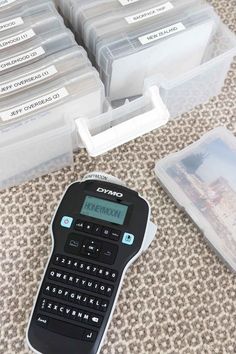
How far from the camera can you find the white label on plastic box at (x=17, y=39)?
1.51ft

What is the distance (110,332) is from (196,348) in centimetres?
8

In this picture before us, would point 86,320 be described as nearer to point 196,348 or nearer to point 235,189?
→ point 196,348

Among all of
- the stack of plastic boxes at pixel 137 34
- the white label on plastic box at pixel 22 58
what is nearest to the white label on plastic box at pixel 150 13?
the stack of plastic boxes at pixel 137 34

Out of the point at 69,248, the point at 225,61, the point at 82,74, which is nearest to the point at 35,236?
the point at 69,248

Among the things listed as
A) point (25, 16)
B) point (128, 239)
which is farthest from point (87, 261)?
point (25, 16)

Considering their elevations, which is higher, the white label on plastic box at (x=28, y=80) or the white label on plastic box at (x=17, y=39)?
the white label on plastic box at (x=17, y=39)

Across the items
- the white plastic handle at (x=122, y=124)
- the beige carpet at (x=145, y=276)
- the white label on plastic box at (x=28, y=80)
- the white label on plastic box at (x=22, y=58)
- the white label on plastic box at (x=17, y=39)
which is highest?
the white label on plastic box at (x=17, y=39)

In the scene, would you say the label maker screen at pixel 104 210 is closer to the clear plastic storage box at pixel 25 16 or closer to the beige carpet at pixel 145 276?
the beige carpet at pixel 145 276

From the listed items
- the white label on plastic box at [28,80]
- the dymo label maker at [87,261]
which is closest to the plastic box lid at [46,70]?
the white label on plastic box at [28,80]

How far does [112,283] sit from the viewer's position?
1.35ft

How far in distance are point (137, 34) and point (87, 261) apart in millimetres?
239

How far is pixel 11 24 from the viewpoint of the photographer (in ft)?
1.53

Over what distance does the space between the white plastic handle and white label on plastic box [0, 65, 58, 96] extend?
0.18 ft

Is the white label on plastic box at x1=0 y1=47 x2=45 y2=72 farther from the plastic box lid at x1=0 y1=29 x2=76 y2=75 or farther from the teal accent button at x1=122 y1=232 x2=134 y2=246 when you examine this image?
the teal accent button at x1=122 y1=232 x2=134 y2=246
